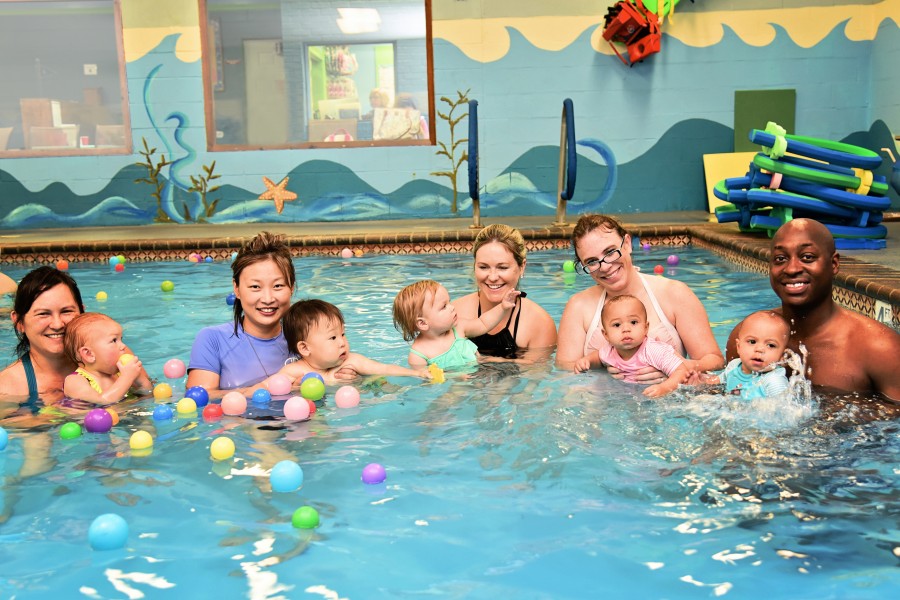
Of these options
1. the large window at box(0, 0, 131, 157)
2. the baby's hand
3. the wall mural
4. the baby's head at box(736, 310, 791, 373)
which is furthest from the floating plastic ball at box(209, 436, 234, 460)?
the large window at box(0, 0, 131, 157)

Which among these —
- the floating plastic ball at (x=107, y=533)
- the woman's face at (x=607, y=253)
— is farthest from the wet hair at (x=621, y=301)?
the floating plastic ball at (x=107, y=533)

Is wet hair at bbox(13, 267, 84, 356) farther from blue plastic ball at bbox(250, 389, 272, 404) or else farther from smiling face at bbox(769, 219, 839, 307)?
smiling face at bbox(769, 219, 839, 307)

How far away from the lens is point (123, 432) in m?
4.02

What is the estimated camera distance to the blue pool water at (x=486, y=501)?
264cm

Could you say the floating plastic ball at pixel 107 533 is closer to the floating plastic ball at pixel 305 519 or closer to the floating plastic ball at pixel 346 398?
the floating plastic ball at pixel 305 519

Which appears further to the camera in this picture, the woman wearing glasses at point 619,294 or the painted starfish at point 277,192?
the painted starfish at point 277,192

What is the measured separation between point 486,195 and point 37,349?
28.3 feet

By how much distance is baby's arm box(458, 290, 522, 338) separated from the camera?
4.45 meters

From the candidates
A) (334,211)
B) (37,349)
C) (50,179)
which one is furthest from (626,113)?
(37,349)

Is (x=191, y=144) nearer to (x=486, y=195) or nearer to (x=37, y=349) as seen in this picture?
(x=486, y=195)

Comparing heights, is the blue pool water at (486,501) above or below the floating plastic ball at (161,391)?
below

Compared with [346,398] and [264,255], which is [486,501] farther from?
[264,255]

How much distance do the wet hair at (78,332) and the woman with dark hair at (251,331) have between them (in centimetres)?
51

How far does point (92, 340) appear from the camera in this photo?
410 centimetres
